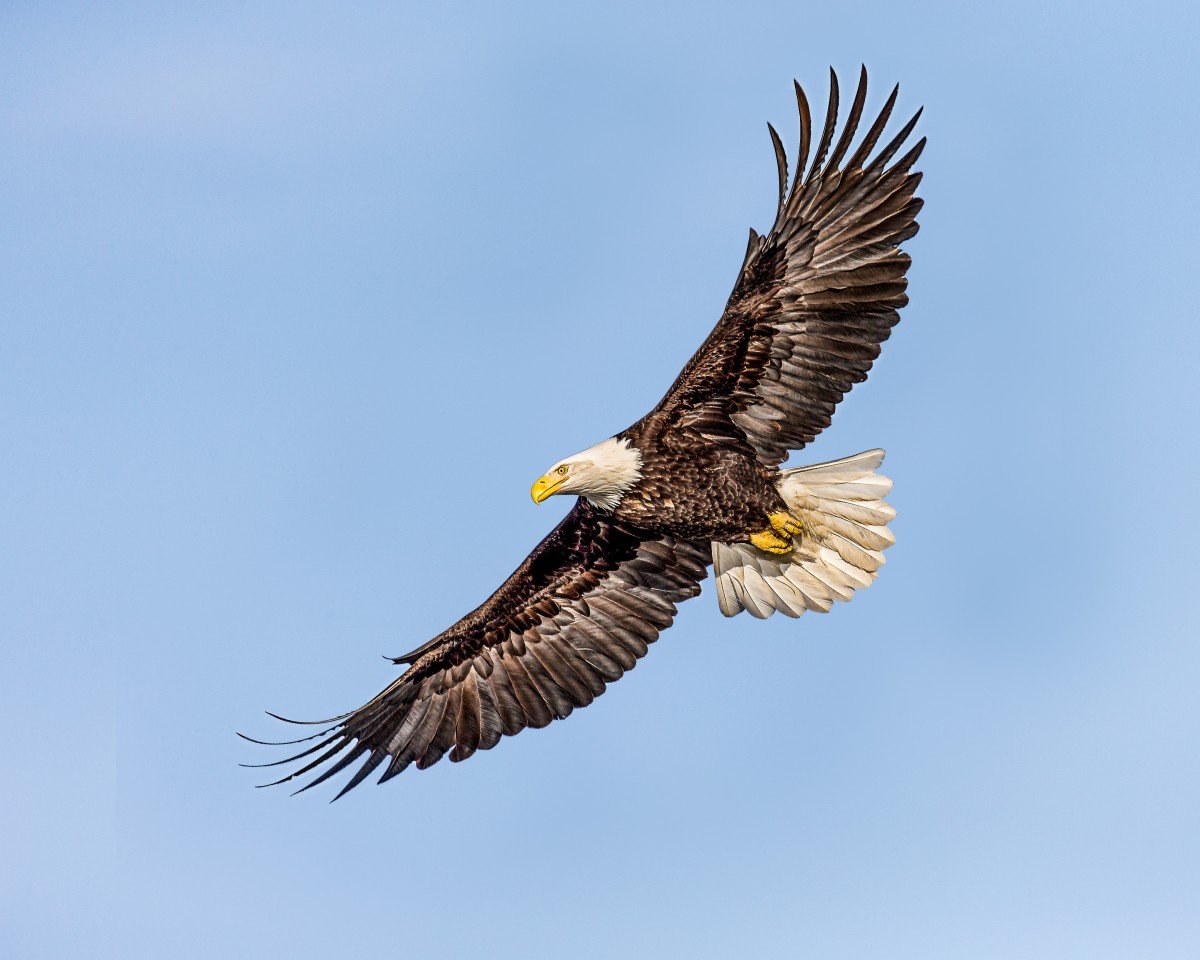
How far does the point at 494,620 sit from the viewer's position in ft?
42.8

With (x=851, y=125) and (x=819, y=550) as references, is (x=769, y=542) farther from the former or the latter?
(x=851, y=125)

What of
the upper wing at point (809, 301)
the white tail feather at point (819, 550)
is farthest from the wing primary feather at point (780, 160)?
the white tail feather at point (819, 550)

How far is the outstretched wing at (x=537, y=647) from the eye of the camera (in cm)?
1272

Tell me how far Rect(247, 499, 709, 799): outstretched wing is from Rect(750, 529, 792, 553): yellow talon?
2.30 ft

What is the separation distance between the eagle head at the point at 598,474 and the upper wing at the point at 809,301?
0.34 metres

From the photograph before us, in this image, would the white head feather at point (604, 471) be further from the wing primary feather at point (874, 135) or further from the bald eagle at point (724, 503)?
the wing primary feather at point (874, 135)

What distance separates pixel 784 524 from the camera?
11977mm

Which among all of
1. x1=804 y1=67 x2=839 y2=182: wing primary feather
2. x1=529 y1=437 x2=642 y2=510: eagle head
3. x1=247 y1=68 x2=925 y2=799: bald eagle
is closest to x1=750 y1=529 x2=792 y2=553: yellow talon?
x1=247 y1=68 x2=925 y2=799: bald eagle

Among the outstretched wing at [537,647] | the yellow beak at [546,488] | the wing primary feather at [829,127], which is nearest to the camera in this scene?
the wing primary feather at [829,127]

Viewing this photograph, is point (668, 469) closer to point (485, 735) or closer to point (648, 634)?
point (648, 634)

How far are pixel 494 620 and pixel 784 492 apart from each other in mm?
2468

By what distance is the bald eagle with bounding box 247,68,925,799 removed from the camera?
11000 millimetres

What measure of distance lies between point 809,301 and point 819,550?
6.57ft

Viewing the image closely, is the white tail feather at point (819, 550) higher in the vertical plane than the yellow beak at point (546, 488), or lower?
lower
